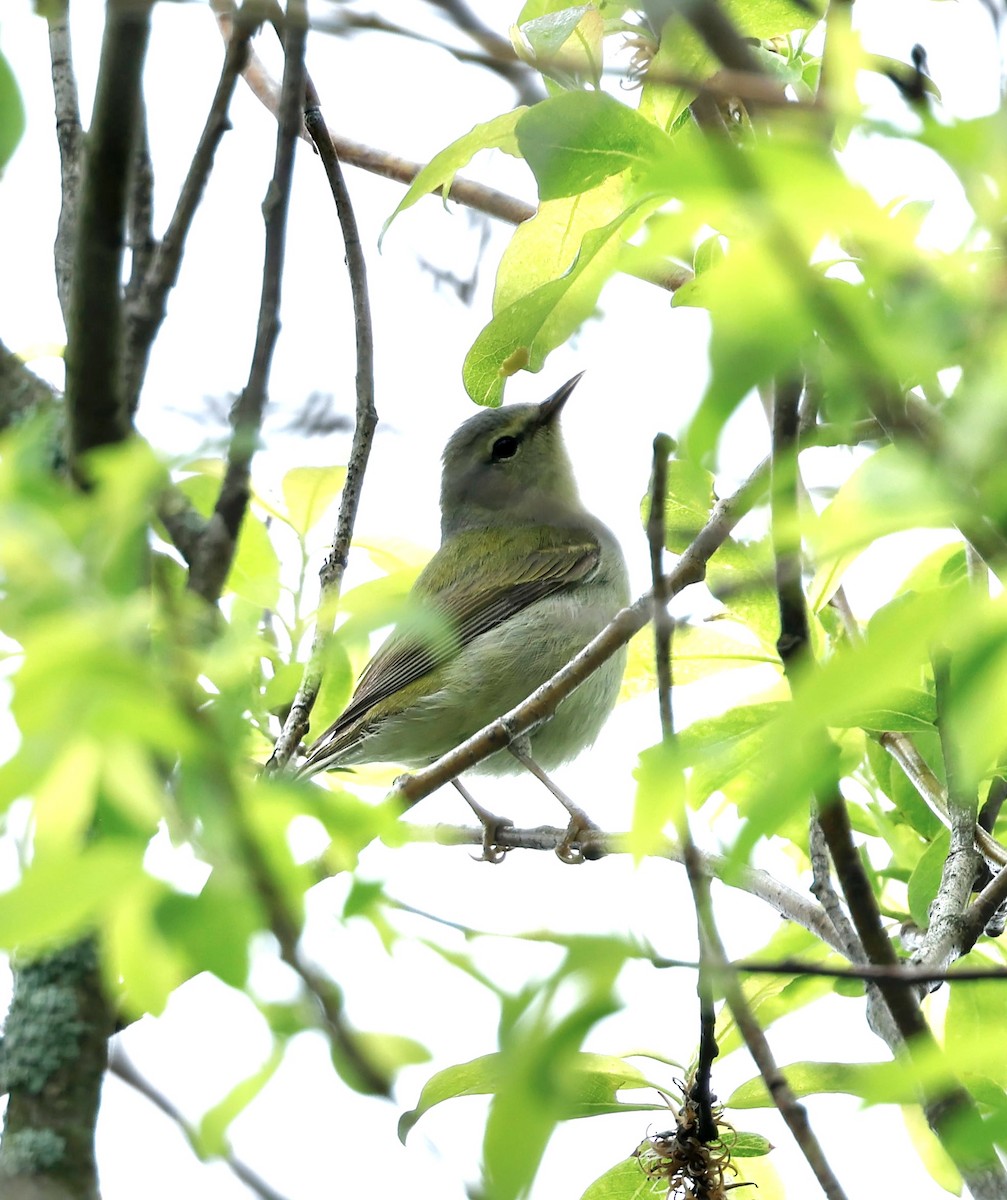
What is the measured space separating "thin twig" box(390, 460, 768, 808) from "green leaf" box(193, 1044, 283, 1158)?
1265 mm

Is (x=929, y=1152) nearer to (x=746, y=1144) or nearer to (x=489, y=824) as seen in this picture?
(x=746, y=1144)

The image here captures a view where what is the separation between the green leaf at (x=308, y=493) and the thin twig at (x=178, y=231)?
1.78 m

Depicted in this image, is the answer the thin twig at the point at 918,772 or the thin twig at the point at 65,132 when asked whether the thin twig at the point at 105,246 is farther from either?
the thin twig at the point at 918,772

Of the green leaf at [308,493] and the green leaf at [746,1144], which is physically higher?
the green leaf at [308,493]

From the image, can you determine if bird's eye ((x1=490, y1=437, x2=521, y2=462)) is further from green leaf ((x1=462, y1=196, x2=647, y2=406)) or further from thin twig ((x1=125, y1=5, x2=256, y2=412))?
thin twig ((x1=125, y1=5, x2=256, y2=412))

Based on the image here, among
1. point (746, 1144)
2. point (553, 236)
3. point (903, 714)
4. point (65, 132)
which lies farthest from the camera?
point (553, 236)

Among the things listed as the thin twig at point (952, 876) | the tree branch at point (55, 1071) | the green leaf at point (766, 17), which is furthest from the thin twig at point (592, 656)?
the tree branch at point (55, 1071)

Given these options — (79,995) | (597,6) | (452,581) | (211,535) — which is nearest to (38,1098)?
(79,995)

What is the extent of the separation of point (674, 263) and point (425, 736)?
87.3 inches

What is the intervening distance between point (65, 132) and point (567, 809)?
2957 millimetres

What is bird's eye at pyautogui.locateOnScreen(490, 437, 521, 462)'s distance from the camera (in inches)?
263

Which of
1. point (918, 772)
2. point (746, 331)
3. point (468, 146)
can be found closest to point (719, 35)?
point (746, 331)

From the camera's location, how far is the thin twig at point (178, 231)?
199 cm

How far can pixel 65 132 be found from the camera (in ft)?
8.43
